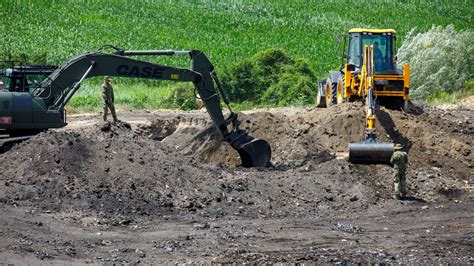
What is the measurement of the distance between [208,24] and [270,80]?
20.1 metres

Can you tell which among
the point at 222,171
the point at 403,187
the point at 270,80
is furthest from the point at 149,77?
the point at 270,80

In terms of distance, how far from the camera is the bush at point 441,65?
3456cm

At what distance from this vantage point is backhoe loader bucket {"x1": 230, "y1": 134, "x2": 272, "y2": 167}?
20.5 metres

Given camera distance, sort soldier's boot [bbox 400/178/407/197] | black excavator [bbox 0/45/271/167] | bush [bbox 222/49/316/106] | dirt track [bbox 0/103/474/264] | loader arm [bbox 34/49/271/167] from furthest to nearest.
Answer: bush [bbox 222/49/316/106] → loader arm [bbox 34/49/271/167] → black excavator [bbox 0/45/271/167] → soldier's boot [bbox 400/178/407/197] → dirt track [bbox 0/103/474/264]

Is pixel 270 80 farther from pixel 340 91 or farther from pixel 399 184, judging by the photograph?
pixel 399 184

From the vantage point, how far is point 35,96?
18.6m

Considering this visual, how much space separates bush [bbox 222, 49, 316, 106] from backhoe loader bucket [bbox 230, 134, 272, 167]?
12244mm

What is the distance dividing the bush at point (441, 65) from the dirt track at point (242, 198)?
11382mm

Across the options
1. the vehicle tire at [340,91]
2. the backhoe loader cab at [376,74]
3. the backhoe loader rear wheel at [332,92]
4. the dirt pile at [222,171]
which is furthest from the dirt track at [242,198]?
the backhoe loader rear wheel at [332,92]

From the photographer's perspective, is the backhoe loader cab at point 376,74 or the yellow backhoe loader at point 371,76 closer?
the yellow backhoe loader at point 371,76

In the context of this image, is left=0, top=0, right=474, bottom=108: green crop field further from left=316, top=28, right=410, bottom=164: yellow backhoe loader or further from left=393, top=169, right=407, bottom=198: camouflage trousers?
left=393, top=169, right=407, bottom=198: camouflage trousers

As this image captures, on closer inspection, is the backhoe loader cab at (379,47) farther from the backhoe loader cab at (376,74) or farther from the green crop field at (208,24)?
the green crop field at (208,24)

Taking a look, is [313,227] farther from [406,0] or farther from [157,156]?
A: [406,0]

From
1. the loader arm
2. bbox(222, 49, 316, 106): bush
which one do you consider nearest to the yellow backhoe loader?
the loader arm
